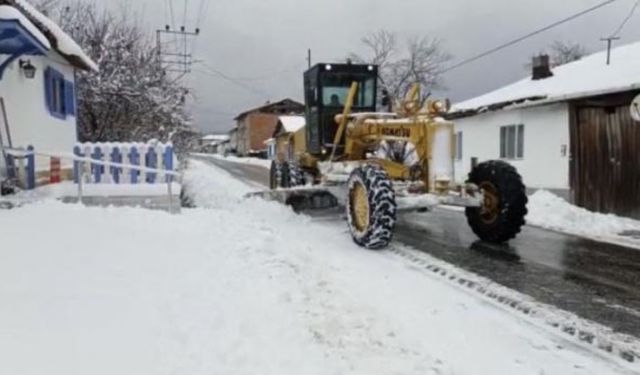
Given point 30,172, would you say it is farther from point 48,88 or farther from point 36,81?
point 48,88

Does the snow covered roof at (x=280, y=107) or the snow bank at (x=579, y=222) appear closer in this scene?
the snow bank at (x=579, y=222)

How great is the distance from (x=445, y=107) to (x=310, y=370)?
21.0 ft

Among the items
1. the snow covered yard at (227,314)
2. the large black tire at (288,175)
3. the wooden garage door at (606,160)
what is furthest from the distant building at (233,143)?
the snow covered yard at (227,314)

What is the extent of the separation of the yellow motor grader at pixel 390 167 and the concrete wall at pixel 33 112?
5203mm

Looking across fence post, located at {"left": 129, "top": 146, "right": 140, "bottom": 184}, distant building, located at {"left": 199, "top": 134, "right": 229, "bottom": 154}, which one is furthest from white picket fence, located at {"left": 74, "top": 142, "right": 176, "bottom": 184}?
distant building, located at {"left": 199, "top": 134, "right": 229, "bottom": 154}

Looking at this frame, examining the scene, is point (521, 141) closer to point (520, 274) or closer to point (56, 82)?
point (520, 274)

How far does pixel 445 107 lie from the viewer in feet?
31.6

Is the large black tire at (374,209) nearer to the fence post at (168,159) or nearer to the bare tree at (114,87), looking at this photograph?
the fence post at (168,159)

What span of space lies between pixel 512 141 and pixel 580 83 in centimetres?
306

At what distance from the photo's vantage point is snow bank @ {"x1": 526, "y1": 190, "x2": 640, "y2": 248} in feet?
35.6

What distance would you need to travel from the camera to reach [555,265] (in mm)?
8070

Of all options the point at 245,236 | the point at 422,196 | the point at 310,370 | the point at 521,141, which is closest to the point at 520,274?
the point at 422,196

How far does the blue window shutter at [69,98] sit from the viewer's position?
52.5ft

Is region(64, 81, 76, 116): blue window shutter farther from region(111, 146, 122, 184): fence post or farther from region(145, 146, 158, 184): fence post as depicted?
region(145, 146, 158, 184): fence post
